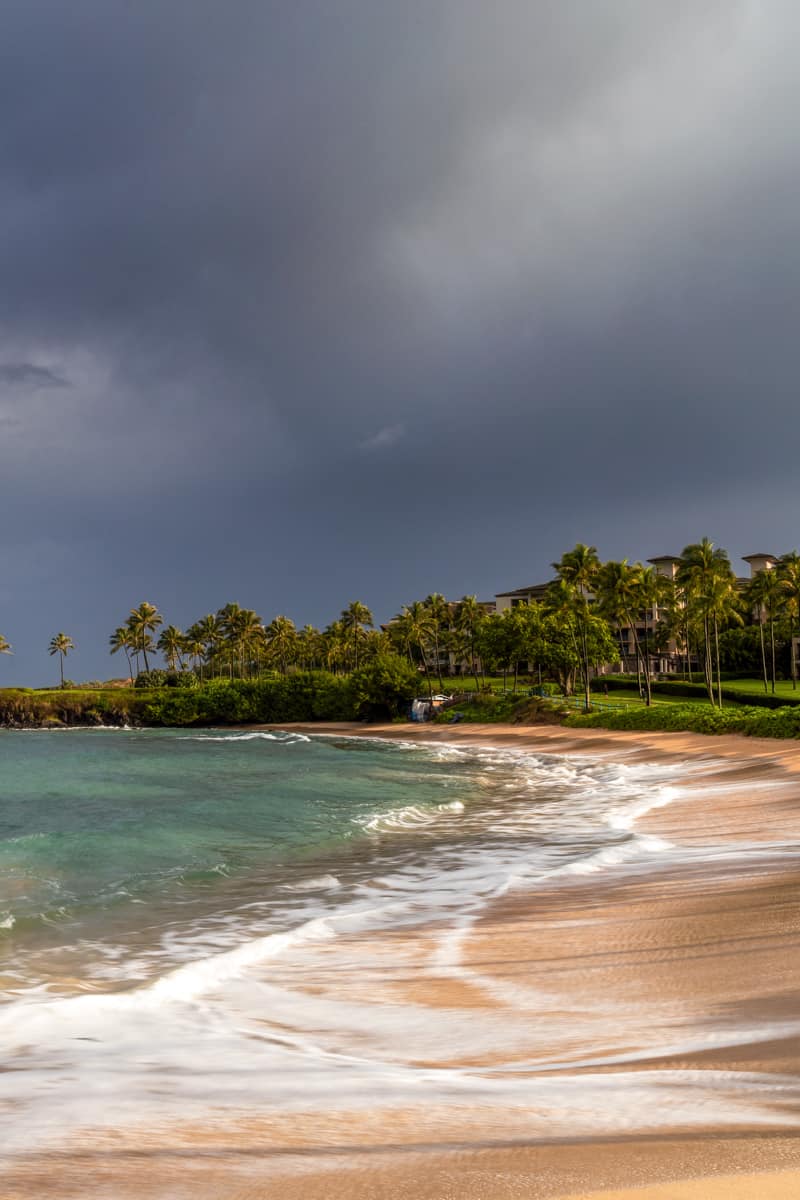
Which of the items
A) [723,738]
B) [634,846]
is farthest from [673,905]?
[723,738]

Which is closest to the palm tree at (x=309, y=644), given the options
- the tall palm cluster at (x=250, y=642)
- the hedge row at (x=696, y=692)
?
the tall palm cluster at (x=250, y=642)

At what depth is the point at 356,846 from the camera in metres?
17.0

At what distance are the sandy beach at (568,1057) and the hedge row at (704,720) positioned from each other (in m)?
24.9

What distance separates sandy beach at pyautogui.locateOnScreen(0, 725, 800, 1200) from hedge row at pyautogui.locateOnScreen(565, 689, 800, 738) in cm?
2495

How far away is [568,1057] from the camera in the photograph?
5.27m

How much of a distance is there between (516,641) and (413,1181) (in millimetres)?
86599

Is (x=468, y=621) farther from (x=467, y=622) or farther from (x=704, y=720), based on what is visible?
(x=704, y=720)

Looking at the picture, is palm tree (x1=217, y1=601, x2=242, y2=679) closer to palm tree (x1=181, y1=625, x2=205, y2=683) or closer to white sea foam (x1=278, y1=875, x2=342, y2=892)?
palm tree (x1=181, y1=625, x2=205, y2=683)

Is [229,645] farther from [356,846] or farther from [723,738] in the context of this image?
[356,846]

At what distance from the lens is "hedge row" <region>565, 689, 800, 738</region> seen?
34.4m

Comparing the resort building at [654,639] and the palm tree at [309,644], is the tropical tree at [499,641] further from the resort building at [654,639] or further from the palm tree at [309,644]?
the palm tree at [309,644]

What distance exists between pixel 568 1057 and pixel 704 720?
39887 mm

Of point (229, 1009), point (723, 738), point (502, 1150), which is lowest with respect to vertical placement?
point (723, 738)

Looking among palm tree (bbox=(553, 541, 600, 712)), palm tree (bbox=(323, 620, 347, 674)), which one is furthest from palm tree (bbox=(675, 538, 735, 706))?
palm tree (bbox=(323, 620, 347, 674))
